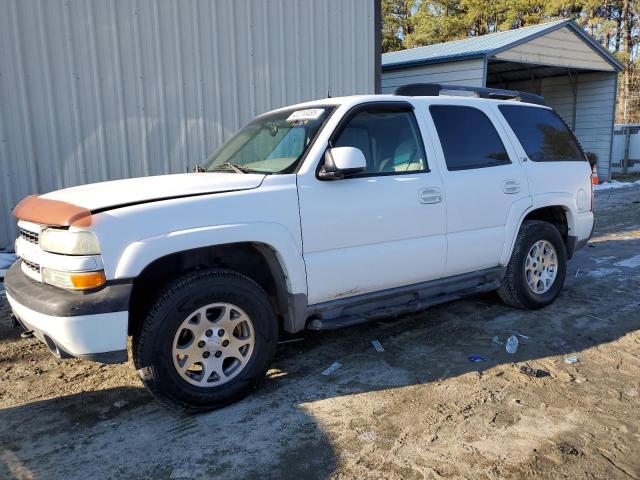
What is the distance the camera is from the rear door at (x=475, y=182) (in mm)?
4320

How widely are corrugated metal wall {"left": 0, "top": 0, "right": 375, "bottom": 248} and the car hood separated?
4352 millimetres

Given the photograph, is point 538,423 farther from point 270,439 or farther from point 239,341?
point 239,341

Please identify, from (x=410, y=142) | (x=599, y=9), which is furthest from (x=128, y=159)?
(x=599, y=9)

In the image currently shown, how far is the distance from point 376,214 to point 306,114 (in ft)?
3.21

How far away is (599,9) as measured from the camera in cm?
3219

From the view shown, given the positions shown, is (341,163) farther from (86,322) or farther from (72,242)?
(86,322)

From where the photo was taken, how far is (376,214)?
3814 mm

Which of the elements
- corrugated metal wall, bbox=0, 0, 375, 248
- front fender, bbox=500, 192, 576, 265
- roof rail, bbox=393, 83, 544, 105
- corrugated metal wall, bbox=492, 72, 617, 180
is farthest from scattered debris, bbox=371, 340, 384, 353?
corrugated metal wall, bbox=492, 72, 617, 180

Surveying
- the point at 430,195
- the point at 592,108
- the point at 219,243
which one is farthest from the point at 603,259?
the point at 592,108

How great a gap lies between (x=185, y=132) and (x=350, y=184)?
536 centimetres

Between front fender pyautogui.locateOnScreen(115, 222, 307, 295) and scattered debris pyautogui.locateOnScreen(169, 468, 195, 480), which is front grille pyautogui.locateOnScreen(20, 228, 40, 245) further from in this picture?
scattered debris pyautogui.locateOnScreen(169, 468, 195, 480)

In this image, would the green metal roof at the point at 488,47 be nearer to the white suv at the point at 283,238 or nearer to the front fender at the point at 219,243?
the white suv at the point at 283,238

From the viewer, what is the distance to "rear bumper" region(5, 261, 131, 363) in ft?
9.55

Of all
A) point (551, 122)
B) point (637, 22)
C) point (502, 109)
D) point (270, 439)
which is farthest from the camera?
point (637, 22)
